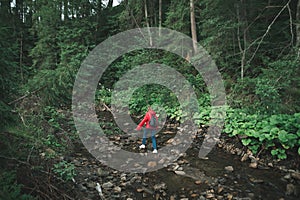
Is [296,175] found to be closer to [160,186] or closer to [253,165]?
[253,165]

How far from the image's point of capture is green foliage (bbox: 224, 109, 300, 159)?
494 cm

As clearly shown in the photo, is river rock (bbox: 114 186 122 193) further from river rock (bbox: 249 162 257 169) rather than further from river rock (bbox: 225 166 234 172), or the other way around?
river rock (bbox: 249 162 257 169)

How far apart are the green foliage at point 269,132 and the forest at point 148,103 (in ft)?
0.07

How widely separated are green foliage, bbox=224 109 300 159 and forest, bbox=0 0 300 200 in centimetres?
2

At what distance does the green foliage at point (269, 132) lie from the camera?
194 inches

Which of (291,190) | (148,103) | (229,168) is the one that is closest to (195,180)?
(229,168)

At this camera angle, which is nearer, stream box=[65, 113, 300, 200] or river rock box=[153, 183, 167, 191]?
stream box=[65, 113, 300, 200]

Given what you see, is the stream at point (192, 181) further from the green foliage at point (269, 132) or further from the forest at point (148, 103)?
the green foliage at point (269, 132)

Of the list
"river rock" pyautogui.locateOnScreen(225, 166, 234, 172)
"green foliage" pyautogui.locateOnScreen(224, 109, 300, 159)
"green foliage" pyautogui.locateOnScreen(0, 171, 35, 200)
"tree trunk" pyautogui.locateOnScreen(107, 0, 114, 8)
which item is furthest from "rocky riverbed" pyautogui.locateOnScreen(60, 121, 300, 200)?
"tree trunk" pyautogui.locateOnScreen(107, 0, 114, 8)

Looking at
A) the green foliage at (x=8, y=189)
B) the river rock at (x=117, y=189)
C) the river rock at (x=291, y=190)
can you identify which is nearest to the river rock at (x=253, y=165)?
the river rock at (x=291, y=190)

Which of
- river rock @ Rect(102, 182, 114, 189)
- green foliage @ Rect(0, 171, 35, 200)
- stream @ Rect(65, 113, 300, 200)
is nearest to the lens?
green foliage @ Rect(0, 171, 35, 200)

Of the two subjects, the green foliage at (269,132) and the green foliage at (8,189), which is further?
the green foliage at (269,132)

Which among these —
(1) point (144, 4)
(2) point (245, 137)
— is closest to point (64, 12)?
(1) point (144, 4)

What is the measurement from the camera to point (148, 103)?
1041cm
